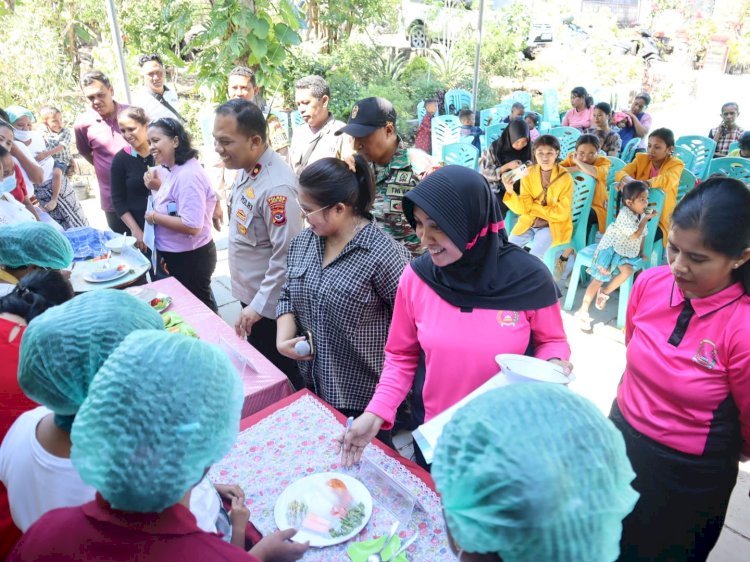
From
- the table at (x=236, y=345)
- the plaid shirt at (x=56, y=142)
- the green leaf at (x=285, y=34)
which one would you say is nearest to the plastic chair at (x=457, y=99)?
the green leaf at (x=285, y=34)

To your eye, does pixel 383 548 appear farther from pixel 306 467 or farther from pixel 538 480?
pixel 538 480

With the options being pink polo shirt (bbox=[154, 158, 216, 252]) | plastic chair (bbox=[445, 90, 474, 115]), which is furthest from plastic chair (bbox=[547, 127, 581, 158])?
pink polo shirt (bbox=[154, 158, 216, 252])

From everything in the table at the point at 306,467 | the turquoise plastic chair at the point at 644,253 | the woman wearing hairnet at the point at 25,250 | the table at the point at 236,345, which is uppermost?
the woman wearing hairnet at the point at 25,250

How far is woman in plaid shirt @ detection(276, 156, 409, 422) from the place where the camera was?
2.06m

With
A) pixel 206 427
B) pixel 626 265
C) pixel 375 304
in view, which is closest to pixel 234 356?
pixel 375 304

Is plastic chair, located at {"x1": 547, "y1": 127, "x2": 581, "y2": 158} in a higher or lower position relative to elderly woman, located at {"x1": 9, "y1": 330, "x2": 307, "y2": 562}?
lower

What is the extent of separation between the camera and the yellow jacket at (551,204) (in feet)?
14.9

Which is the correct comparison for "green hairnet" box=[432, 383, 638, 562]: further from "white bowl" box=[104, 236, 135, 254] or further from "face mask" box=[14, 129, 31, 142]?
"face mask" box=[14, 129, 31, 142]

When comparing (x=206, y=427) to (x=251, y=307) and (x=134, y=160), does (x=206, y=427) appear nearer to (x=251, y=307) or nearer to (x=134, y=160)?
(x=251, y=307)

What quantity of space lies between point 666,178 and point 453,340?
4.04 m

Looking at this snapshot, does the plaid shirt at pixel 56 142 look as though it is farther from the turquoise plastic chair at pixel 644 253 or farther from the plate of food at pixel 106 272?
the turquoise plastic chair at pixel 644 253

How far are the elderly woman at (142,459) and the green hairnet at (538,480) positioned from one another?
18.3 inches

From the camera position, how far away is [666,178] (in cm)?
470

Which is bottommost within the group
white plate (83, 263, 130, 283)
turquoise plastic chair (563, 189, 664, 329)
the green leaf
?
turquoise plastic chair (563, 189, 664, 329)
